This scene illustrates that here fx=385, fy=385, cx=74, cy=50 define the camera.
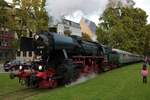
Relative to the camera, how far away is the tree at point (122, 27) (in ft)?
259

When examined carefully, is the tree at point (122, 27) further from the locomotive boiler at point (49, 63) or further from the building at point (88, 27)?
the locomotive boiler at point (49, 63)

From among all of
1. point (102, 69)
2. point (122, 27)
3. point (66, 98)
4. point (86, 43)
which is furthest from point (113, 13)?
point (66, 98)

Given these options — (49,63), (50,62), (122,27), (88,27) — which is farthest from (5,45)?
(49,63)

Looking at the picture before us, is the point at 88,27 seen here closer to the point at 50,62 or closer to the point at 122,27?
the point at 122,27

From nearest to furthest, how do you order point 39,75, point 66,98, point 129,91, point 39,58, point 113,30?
point 66,98, point 129,91, point 39,75, point 39,58, point 113,30

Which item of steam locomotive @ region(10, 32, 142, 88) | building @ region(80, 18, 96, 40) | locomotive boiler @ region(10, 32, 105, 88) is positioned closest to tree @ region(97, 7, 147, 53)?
building @ region(80, 18, 96, 40)

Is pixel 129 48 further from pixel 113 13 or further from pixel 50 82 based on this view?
pixel 50 82

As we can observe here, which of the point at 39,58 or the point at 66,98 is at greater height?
the point at 39,58

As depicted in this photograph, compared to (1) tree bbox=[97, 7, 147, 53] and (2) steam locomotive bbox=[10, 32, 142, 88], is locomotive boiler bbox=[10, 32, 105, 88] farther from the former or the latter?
(1) tree bbox=[97, 7, 147, 53]

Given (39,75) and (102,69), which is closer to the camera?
(39,75)

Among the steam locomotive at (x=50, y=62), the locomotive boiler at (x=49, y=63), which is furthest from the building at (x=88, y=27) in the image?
the locomotive boiler at (x=49, y=63)

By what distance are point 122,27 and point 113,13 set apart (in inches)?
219

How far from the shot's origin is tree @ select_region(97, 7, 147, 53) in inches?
3103

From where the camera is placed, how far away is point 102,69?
126 ft
